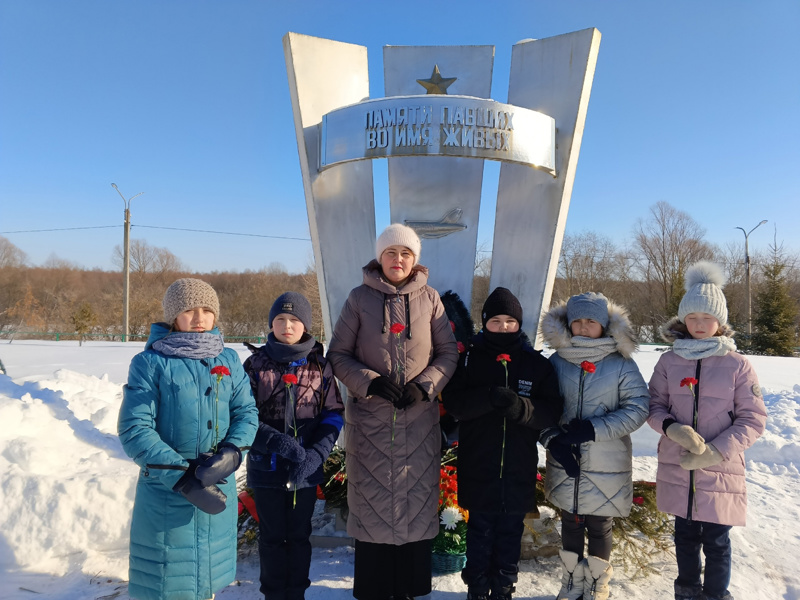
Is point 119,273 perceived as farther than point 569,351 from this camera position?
Yes

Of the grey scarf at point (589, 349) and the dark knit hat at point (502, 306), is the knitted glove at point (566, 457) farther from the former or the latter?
the dark knit hat at point (502, 306)

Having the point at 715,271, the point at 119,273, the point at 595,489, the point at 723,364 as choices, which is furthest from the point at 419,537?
the point at 119,273

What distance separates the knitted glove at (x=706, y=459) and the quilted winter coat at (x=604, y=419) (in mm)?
268

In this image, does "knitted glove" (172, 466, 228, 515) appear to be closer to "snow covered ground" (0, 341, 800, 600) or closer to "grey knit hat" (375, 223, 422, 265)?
"snow covered ground" (0, 341, 800, 600)

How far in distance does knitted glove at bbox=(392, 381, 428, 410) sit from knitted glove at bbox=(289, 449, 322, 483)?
423 mm

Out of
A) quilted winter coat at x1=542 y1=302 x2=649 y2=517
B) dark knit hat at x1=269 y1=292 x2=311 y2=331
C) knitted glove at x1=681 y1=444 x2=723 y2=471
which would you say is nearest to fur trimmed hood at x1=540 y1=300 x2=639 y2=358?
quilted winter coat at x1=542 y1=302 x2=649 y2=517

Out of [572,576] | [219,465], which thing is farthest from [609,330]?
[219,465]

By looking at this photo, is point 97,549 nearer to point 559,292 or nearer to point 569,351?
point 569,351

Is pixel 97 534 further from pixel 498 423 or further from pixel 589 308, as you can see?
pixel 589 308

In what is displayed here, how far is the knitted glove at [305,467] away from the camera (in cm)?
228

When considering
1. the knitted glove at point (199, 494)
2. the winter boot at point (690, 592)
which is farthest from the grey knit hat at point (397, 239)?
the winter boot at point (690, 592)

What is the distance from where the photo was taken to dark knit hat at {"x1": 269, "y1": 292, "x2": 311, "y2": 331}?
2.45m

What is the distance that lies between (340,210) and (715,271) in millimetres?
2891

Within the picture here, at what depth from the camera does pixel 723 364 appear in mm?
2568
